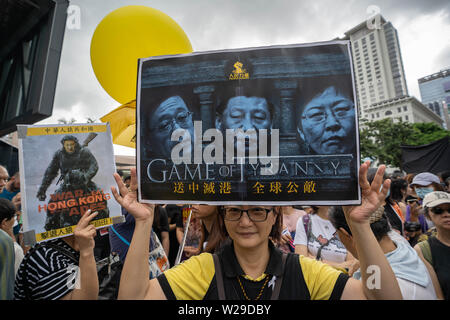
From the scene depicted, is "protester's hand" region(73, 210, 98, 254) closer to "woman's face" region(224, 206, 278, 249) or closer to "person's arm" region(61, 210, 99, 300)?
"person's arm" region(61, 210, 99, 300)

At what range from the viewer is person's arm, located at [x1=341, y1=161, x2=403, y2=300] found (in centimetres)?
115

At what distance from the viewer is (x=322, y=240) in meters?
2.38

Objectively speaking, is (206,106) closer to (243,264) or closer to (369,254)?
(243,264)

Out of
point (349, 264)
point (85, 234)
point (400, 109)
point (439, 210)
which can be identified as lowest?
point (349, 264)

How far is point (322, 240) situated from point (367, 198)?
1313 millimetres

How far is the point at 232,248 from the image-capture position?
1452 mm

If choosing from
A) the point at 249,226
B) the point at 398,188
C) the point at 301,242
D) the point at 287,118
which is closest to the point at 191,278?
the point at 249,226

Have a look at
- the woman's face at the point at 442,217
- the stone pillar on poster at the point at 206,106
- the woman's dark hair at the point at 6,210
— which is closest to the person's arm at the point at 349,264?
the woman's face at the point at 442,217

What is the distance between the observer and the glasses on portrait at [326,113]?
1.23 m

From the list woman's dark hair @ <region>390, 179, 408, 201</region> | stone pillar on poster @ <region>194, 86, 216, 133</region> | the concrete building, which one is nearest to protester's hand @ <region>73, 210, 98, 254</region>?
stone pillar on poster @ <region>194, 86, 216, 133</region>
